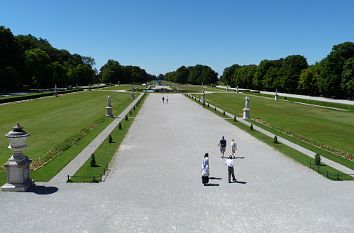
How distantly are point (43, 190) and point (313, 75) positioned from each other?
338 feet

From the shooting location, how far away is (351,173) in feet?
70.3

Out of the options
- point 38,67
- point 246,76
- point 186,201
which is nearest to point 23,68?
point 38,67

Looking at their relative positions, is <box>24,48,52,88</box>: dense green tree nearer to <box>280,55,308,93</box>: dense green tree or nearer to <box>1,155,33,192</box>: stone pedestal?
<box>280,55,308,93</box>: dense green tree

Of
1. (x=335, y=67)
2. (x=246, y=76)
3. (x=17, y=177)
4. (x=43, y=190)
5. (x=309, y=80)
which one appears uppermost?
(x=335, y=67)

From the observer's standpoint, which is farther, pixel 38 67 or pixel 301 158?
pixel 38 67

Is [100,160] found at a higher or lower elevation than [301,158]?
lower

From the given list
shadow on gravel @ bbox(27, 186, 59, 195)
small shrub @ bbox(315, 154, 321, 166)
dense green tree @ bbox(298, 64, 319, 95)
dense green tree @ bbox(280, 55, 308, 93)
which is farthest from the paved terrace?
dense green tree @ bbox(280, 55, 308, 93)

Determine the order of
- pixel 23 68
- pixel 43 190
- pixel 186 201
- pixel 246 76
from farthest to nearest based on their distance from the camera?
pixel 246 76 < pixel 23 68 < pixel 43 190 < pixel 186 201

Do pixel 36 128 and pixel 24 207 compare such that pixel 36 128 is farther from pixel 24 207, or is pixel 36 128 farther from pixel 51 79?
pixel 51 79

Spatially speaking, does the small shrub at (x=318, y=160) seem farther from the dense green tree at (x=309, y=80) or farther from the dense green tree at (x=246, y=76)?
the dense green tree at (x=246, y=76)

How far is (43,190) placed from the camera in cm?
1755

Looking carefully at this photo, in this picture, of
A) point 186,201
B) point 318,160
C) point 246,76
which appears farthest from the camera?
point 246,76

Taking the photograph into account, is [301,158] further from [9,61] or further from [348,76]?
[9,61]

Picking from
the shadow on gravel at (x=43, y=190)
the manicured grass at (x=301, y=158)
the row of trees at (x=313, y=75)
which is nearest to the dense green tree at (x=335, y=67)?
the row of trees at (x=313, y=75)
